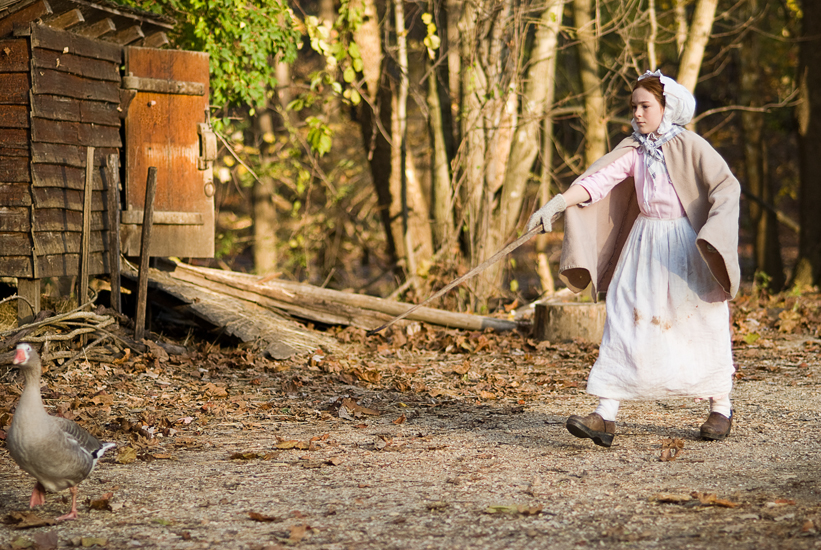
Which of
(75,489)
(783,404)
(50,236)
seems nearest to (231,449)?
(75,489)

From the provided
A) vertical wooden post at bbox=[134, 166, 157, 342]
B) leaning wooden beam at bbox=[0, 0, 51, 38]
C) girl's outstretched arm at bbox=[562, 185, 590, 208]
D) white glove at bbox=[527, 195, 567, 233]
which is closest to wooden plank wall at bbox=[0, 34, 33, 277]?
leaning wooden beam at bbox=[0, 0, 51, 38]

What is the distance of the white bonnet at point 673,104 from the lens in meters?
4.82

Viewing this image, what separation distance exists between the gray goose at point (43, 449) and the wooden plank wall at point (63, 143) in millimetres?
3637

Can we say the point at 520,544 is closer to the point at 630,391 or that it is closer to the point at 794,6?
the point at 630,391

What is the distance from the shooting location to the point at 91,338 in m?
7.29

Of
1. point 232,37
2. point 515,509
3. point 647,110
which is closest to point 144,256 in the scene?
point 232,37

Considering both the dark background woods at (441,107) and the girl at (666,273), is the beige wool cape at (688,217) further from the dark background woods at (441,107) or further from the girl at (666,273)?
the dark background woods at (441,107)

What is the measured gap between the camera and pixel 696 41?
1186cm

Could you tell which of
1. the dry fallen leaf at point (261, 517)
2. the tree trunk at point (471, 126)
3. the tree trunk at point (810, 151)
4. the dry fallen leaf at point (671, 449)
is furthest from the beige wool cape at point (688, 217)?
the tree trunk at point (810, 151)

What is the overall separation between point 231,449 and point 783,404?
12.7ft

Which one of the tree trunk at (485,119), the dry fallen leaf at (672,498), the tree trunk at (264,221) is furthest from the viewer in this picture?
the tree trunk at (264,221)

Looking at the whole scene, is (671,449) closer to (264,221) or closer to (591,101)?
(591,101)

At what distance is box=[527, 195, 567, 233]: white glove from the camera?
4.82m

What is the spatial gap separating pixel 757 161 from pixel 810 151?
2.16 meters
